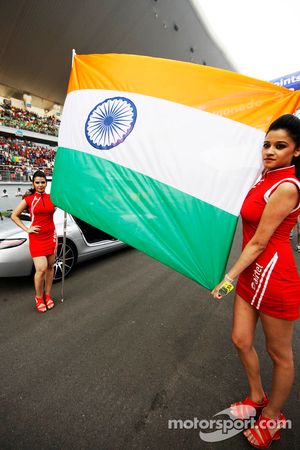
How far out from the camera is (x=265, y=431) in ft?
4.96

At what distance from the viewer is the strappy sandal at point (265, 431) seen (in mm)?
1491

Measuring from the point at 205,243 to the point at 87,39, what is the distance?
30.5 m

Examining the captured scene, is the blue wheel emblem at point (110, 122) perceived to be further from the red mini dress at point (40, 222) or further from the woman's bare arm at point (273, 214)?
the woman's bare arm at point (273, 214)

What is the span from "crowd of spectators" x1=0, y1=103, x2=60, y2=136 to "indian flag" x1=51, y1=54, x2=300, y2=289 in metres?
27.1

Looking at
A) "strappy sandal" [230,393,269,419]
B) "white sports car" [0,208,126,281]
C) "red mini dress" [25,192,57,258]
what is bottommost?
"strappy sandal" [230,393,269,419]

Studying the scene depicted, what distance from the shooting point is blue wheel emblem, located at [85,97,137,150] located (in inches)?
85.7

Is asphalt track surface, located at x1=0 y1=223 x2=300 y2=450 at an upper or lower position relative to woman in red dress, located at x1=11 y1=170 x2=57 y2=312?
lower

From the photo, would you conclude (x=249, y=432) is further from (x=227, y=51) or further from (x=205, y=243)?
(x=227, y=51)

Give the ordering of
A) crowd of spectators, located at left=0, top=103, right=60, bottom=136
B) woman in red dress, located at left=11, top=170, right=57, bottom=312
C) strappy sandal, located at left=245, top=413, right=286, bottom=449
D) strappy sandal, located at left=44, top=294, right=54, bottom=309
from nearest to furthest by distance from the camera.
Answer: strappy sandal, located at left=245, top=413, right=286, bottom=449 → woman in red dress, located at left=11, top=170, right=57, bottom=312 → strappy sandal, located at left=44, top=294, right=54, bottom=309 → crowd of spectators, located at left=0, top=103, right=60, bottom=136

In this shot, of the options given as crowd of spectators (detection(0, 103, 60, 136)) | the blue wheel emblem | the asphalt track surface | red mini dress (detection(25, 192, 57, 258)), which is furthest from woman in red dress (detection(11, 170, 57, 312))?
Answer: crowd of spectators (detection(0, 103, 60, 136))

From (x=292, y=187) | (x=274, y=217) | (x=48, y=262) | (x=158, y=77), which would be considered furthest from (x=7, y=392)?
(x=158, y=77)

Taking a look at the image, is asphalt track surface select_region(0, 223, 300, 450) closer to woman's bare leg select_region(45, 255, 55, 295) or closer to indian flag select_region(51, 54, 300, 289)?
woman's bare leg select_region(45, 255, 55, 295)

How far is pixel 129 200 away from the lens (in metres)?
2.15

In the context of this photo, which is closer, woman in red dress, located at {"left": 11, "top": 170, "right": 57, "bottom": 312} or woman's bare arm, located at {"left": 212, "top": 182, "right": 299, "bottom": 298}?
woman's bare arm, located at {"left": 212, "top": 182, "right": 299, "bottom": 298}
